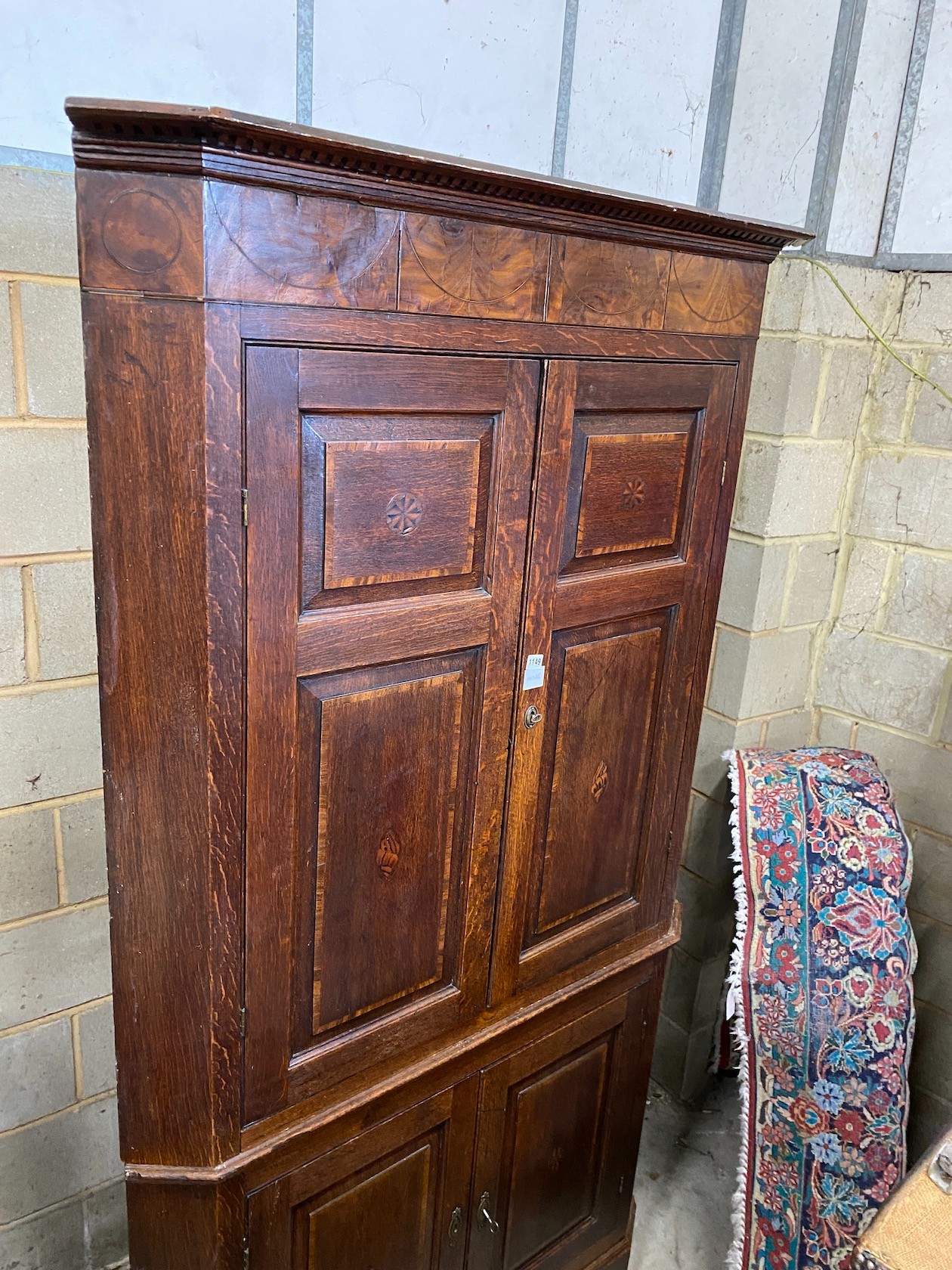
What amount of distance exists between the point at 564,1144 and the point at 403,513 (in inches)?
46.5

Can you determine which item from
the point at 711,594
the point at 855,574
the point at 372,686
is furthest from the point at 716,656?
the point at 372,686

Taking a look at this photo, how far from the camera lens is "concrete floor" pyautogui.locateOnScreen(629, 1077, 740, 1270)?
1.94 metres

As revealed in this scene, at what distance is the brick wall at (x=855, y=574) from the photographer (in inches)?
71.8

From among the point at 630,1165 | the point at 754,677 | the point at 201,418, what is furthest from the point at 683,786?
the point at 201,418

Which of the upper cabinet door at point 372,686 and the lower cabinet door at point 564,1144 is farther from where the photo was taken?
the lower cabinet door at point 564,1144

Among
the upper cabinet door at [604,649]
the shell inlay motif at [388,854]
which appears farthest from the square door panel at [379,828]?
the upper cabinet door at [604,649]

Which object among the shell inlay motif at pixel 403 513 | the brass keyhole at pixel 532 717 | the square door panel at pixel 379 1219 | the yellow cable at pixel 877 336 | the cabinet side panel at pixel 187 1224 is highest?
the yellow cable at pixel 877 336

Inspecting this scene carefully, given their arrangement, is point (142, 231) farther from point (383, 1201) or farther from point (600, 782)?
point (383, 1201)

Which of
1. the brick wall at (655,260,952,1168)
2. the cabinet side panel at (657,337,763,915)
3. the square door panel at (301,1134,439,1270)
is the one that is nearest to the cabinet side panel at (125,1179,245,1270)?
the square door panel at (301,1134,439,1270)

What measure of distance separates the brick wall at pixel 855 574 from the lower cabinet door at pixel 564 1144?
608 mm

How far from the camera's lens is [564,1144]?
1605 mm

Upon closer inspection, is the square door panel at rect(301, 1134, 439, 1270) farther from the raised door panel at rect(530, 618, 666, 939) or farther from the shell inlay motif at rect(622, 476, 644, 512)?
the shell inlay motif at rect(622, 476, 644, 512)

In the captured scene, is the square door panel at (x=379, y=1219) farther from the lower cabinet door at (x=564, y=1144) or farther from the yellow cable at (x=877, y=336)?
the yellow cable at (x=877, y=336)

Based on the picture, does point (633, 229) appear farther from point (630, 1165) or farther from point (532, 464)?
point (630, 1165)
